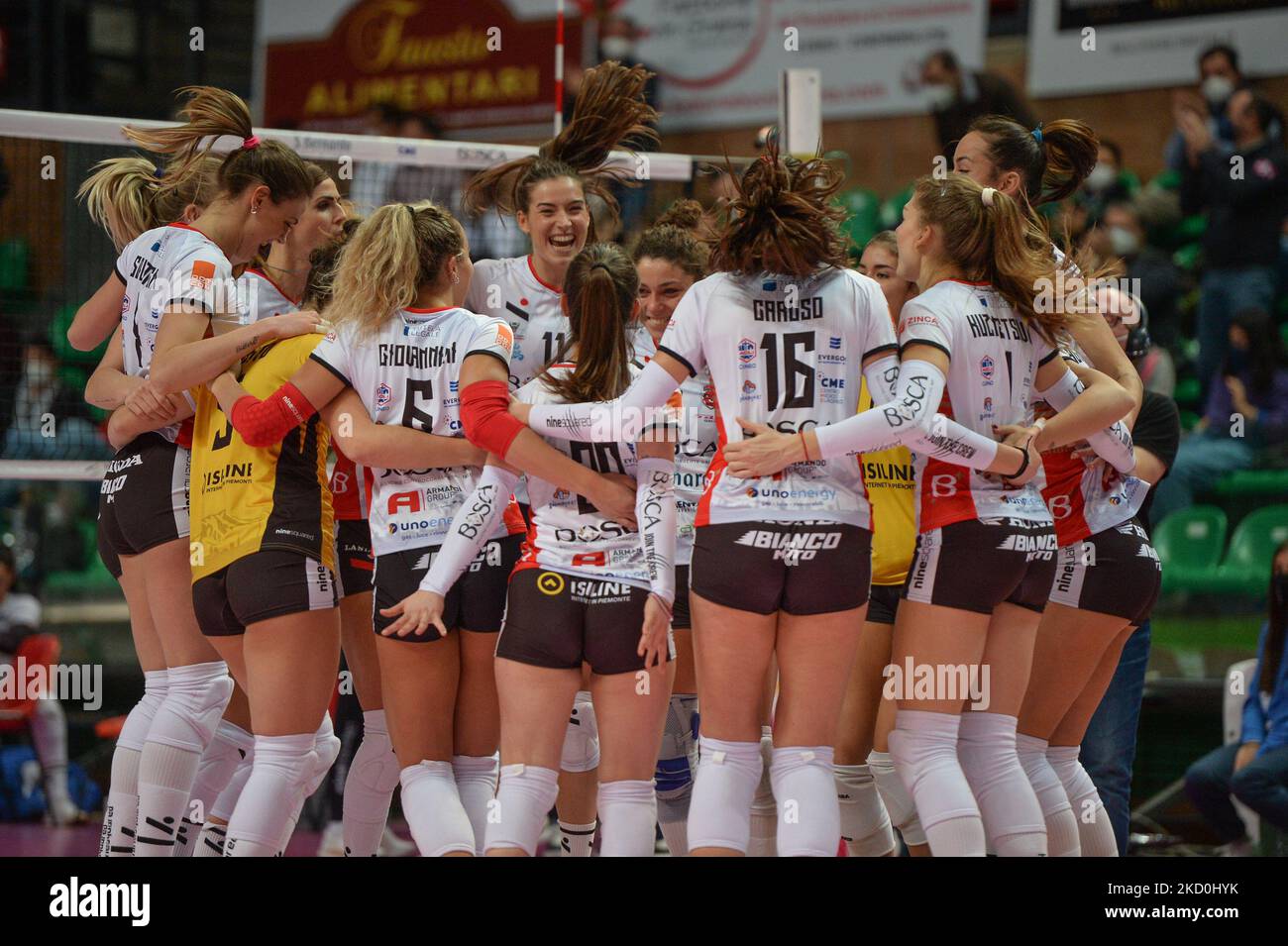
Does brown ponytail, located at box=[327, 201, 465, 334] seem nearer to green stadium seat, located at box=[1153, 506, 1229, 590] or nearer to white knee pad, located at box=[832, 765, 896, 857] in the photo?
white knee pad, located at box=[832, 765, 896, 857]

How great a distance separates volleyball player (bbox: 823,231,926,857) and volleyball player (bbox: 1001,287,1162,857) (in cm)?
46

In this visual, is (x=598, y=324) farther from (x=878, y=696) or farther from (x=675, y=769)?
(x=675, y=769)

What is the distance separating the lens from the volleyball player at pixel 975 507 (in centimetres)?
396

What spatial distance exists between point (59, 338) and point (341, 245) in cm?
726

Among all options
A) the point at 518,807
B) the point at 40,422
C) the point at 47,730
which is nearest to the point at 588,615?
the point at 518,807

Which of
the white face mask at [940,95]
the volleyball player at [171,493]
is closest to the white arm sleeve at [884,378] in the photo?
the volleyball player at [171,493]

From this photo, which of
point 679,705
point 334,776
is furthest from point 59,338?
point 679,705

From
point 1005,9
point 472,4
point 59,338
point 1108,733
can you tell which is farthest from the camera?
point 472,4

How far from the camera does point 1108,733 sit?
17.9ft

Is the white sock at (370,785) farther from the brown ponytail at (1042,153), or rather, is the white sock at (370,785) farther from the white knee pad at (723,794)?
the brown ponytail at (1042,153)

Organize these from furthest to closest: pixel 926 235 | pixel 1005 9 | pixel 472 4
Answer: pixel 472 4 < pixel 1005 9 < pixel 926 235

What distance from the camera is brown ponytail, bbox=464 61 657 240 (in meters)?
5.58

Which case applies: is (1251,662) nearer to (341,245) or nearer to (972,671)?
(972,671)

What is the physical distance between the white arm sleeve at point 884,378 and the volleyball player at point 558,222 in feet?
4.49
